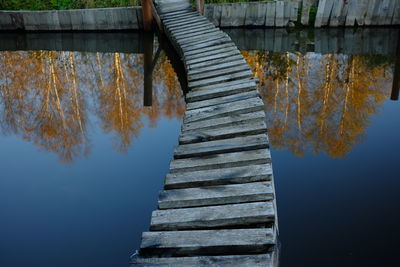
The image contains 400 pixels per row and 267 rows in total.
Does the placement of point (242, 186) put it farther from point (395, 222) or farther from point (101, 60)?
point (101, 60)

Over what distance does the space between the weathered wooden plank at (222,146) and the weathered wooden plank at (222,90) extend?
57.9 inches

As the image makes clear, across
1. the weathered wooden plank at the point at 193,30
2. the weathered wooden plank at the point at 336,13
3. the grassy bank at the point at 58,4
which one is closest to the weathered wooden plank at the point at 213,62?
the weathered wooden plank at the point at 193,30

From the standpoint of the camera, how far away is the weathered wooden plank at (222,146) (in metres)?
4.62

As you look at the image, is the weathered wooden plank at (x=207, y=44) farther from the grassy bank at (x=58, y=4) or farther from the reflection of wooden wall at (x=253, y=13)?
the grassy bank at (x=58, y=4)

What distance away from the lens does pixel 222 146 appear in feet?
15.4

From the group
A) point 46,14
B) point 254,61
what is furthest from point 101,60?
point 254,61

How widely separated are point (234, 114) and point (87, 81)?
15.6 ft

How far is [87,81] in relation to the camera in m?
9.24

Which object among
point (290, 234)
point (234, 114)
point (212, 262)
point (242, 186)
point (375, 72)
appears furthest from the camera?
point (375, 72)

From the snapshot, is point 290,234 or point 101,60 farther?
point 101,60

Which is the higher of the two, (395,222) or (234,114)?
(234,114)

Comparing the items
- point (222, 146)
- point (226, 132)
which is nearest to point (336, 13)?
point (226, 132)

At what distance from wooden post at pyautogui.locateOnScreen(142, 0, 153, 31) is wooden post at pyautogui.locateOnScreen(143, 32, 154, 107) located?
0.19 m

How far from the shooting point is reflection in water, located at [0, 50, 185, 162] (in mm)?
7141
